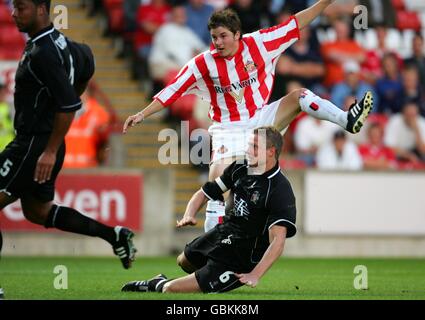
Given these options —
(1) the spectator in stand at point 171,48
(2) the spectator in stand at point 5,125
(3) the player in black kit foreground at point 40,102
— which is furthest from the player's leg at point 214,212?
(1) the spectator in stand at point 171,48

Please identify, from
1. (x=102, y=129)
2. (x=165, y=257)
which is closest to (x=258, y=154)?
(x=165, y=257)

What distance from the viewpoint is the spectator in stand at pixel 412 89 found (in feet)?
58.1

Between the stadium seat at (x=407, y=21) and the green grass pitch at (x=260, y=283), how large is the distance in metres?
5.72

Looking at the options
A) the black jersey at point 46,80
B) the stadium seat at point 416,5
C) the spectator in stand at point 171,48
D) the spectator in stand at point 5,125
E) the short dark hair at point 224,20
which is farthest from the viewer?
the stadium seat at point 416,5

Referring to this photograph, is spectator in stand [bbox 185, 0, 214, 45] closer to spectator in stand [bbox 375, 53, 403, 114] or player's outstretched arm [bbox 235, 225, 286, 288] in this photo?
spectator in stand [bbox 375, 53, 403, 114]

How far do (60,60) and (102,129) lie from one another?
7.71 meters

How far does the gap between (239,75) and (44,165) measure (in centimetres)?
254

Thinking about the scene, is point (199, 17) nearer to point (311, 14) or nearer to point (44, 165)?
point (311, 14)

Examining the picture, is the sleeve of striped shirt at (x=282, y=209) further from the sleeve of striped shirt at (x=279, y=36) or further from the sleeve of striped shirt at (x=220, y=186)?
the sleeve of striped shirt at (x=279, y=36)

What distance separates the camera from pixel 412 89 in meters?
17.8

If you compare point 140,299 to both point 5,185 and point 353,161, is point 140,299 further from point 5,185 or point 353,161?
point 353,161

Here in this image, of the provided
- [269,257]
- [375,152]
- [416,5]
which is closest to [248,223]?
[269,257]
